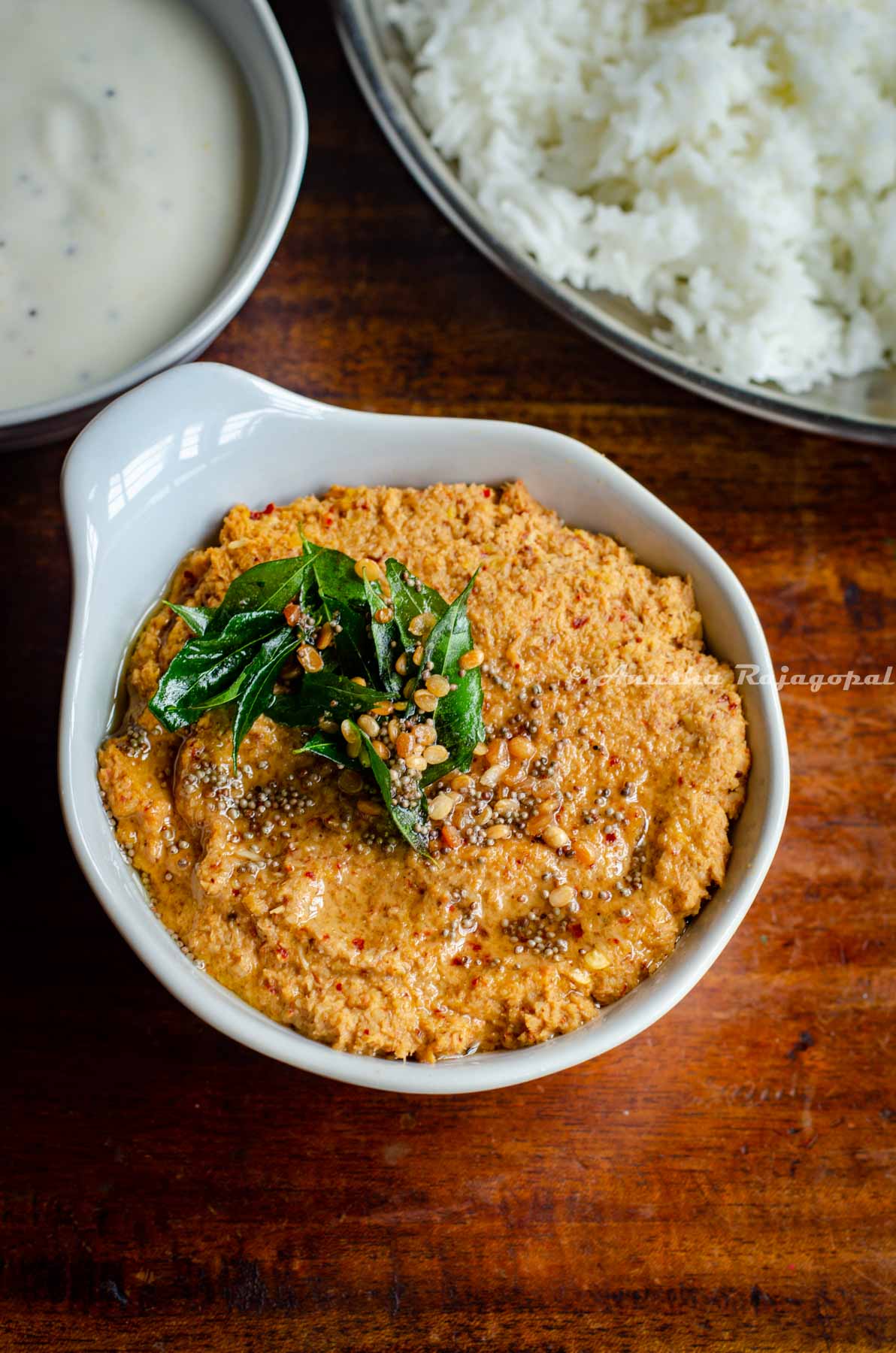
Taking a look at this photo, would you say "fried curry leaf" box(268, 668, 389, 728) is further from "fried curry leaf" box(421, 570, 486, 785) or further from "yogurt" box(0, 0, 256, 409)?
"yogurt" box(0, 0, 256, 409)

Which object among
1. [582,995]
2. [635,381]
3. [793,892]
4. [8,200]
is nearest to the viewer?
[582,995]

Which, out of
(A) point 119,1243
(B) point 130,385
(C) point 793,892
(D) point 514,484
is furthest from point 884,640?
(A) point 119,1243

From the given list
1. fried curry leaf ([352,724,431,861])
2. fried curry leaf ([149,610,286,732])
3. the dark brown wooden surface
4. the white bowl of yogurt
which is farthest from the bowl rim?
fried curry leaf ([352,724,431,861])

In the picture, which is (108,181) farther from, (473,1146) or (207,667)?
(473,1146)

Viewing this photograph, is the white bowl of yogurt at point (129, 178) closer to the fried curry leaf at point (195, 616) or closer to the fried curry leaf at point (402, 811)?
the fried curry leaf at point (195, 616)

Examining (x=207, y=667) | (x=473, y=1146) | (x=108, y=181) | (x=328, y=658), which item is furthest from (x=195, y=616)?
(x=473, y=1146)

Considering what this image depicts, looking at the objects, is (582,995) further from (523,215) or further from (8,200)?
(8,200)
